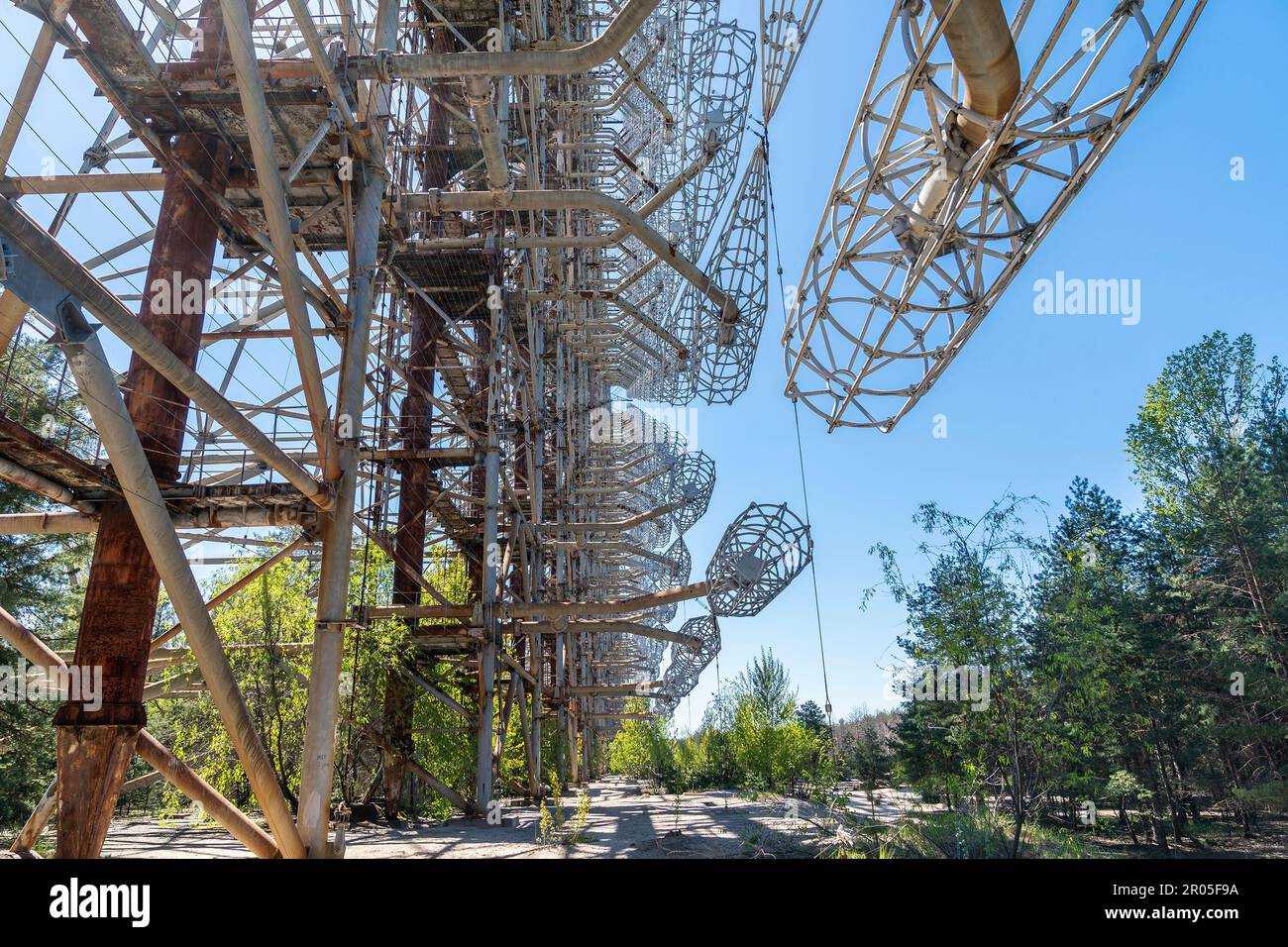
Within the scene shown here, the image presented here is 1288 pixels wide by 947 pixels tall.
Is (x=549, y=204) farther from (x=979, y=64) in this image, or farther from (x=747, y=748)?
(x=747, y=748)

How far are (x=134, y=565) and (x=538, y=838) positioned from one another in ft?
23.8

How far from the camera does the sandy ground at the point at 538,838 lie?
1011 centimetres

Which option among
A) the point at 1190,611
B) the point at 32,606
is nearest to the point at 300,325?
the point at 32,606

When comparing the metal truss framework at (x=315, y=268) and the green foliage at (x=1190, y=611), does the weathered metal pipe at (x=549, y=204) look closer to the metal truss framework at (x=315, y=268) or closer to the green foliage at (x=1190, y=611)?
the metal truss framework at (x=315, y=268)

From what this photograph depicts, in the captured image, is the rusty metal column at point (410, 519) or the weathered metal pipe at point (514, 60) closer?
the weathered metal pipe at point (514, 60)

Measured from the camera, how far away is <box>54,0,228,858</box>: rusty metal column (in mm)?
6309

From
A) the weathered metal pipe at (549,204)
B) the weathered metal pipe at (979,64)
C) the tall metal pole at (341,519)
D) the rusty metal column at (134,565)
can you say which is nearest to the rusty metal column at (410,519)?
the weathered metal pipe at (549,204)

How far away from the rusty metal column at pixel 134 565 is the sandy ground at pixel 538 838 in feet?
13.5

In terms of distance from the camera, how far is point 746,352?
39.4ft

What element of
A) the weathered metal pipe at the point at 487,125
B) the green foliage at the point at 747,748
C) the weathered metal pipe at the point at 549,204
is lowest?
the green foliage at the point at 747,748

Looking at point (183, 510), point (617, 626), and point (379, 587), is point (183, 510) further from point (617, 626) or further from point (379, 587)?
point (379, 587)

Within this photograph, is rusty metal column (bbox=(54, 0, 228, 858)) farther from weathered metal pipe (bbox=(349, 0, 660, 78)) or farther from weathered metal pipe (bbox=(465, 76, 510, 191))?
weathered metal pipe (bbox=(465, 76, 510, 191))

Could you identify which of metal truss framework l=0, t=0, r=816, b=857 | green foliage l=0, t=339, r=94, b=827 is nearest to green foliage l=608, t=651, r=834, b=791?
metal truss framework l=0, t=0, r=816, b=857

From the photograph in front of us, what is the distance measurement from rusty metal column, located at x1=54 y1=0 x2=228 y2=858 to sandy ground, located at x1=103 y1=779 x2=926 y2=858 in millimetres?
4129
